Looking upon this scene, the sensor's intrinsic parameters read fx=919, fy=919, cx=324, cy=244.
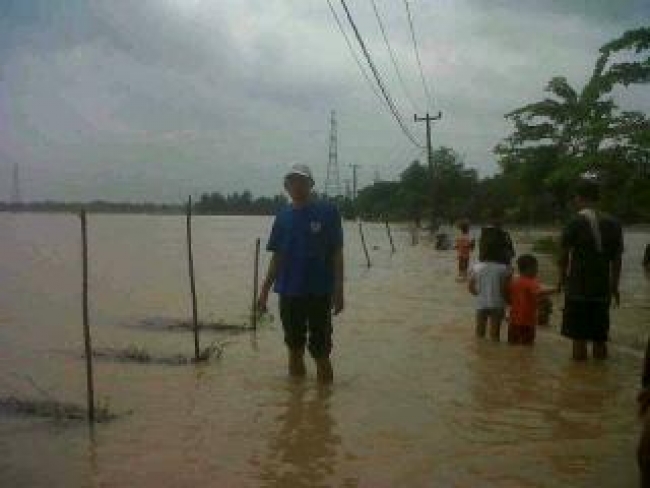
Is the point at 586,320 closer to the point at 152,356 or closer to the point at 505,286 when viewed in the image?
the point at 505,286

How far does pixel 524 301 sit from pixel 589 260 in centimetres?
181

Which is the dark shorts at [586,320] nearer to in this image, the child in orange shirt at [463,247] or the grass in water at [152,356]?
the grass in water at [152,356]

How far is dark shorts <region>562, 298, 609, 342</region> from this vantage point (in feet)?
27.4

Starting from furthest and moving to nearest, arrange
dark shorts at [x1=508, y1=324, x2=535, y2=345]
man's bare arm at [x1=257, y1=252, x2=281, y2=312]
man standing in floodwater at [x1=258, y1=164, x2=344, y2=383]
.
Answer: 1. dark shorts at [x1=508, y1=324, x2=535, y2=345]
2. man's bare arm at [x1=257, y1=252, x2=281, y2=312]
3. man standing in floodwater at [x1=258, y1=164, x2=344, y2=383]

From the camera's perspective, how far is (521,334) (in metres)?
10.4

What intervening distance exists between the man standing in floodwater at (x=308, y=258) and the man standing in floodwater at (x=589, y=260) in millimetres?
2306

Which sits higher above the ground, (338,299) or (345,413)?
(338,299)

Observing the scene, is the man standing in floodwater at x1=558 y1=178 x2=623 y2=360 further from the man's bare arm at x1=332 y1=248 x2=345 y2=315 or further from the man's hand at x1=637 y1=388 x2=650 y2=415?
the man's hand at x1=637 y1=388 x2=650 y2=415

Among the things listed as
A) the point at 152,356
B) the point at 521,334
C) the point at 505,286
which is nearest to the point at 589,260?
the point at 505,286

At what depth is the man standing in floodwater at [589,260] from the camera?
822cm

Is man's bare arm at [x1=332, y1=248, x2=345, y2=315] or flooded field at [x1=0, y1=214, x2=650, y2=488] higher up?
man's bare arm at [x1=332, y1=248, x2=345, y2=315]

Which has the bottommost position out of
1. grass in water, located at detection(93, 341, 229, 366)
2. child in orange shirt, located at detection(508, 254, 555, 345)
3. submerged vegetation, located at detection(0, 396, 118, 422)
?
grass in water, located at detection(93, 341, 229, 366)

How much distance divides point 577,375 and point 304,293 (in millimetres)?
2850

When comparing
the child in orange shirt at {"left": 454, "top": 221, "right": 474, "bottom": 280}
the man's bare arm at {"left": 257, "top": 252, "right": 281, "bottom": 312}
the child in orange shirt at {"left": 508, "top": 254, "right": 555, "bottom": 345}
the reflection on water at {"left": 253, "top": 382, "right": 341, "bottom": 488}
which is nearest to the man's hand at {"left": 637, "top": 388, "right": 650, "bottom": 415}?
the reflection on water at {"left": 253, "top": 382, "right": 341, "bottom": 488}
